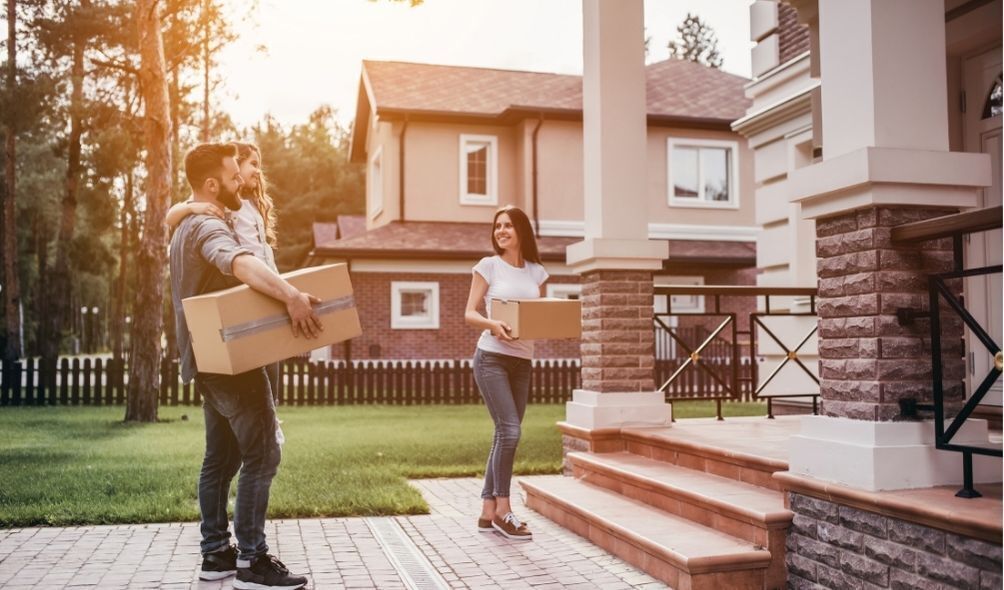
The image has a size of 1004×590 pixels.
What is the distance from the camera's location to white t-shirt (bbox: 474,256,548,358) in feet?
A: 20.2

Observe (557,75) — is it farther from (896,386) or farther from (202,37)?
(896,386)

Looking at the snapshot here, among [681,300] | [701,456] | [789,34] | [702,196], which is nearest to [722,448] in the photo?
[701,456]

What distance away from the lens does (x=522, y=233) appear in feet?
20.7

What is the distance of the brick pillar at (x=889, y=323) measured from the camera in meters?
4.21

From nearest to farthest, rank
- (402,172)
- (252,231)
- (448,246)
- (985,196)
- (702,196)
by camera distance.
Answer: (252,231)
(985,196)
(448,246)
(402,172)
(702,196)

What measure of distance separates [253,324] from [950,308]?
3.20 meters

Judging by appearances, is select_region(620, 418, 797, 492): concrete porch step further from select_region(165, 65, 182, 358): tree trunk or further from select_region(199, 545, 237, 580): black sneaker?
select_region(165, 65, 182, 358): tree trunk

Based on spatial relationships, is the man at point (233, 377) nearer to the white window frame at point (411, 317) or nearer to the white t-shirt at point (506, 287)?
the white t-shirt at point (506, 287)

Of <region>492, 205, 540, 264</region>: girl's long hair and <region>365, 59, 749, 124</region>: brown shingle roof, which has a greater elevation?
<region>365, 59, 749, 124</region>: brown shingle roof

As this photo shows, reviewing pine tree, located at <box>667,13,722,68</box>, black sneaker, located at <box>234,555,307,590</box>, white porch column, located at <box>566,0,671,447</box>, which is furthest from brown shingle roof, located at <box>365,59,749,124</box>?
pine tree, located at <box>667,13,722,68</box>

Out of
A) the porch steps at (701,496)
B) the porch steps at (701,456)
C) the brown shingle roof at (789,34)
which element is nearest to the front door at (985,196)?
the porch steps at (701,456)

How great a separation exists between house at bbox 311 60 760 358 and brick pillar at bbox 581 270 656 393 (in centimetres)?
1517

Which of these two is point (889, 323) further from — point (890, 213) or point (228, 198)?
point (228, 198)

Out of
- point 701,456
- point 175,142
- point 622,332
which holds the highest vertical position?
point 175,142
